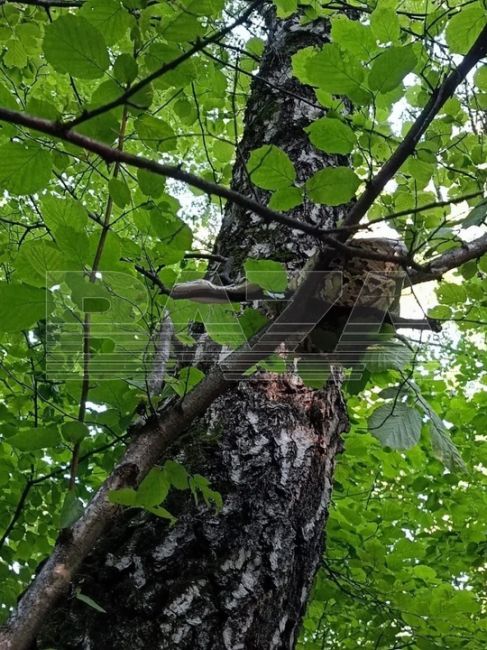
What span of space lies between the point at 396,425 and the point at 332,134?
565 mm

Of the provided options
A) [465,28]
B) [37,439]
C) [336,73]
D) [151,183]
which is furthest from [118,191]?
Answer: [465,28]

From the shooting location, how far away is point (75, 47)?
729 millimetres

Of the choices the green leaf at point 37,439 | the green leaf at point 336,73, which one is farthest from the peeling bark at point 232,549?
the green leaf at point 336,73

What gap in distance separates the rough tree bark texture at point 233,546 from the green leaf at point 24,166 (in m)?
0.29

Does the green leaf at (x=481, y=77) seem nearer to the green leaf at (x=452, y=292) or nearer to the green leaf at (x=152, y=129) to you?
the green leaf at (x=452, y=292)

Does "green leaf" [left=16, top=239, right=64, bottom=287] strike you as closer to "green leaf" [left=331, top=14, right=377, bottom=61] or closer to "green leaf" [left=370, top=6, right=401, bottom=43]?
"green leaf" [left=331, top=14, right=377, bottom=61]

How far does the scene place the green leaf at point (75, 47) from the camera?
71 centimetres

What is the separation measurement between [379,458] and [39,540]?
5.89 feet

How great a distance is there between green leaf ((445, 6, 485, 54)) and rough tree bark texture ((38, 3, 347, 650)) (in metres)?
0.42

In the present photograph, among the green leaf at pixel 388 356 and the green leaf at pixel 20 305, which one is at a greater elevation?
the green leaf at pixel 388 356

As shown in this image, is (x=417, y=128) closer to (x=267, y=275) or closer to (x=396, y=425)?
(x=267, y=275)

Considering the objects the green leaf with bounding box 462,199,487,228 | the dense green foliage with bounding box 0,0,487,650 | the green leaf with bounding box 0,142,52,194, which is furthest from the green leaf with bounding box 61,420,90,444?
the green leaf with bounding box 462,199,487,228

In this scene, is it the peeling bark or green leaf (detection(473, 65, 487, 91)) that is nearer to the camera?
the peeling bark

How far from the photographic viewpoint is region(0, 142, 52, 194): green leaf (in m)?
0.80
